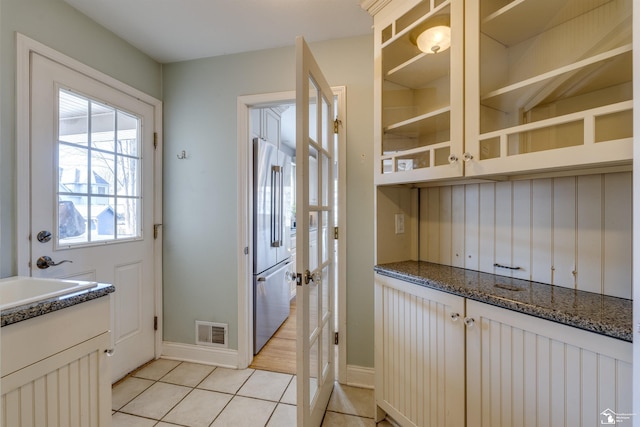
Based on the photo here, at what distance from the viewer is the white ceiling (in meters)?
1.63

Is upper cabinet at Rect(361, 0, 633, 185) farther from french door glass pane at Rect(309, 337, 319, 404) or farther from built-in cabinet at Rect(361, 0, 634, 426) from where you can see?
french door glass pane at Rect(309, 337, 319, 404)

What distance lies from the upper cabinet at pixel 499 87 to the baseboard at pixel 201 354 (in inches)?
69.2

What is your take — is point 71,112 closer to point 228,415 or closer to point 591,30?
point 228,415

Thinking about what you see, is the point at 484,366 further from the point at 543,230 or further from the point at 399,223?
the point at 399,223

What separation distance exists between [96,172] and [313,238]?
1.46 metres

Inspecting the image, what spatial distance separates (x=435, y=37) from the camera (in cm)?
132

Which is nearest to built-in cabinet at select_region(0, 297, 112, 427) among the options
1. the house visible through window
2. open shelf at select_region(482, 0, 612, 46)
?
the house visible through window

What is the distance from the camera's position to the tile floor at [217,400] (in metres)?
1.60

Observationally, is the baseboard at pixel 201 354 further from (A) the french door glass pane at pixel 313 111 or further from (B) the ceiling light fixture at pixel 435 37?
(B) the ceiling light fixture at pixel 435 37

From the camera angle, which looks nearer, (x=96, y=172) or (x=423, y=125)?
(x=423, y=125)

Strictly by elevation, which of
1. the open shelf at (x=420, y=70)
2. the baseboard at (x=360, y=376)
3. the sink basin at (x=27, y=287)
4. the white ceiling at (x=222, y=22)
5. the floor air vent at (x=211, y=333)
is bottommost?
the baseboard at (x=360, y=376)

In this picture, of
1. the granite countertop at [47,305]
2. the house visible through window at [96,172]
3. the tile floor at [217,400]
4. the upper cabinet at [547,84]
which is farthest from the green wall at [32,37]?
the upper cabinet at [547,84]

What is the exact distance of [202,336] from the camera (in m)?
Result: 2.21

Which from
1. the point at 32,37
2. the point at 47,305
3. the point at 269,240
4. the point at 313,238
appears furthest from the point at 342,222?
the point at 32,37
